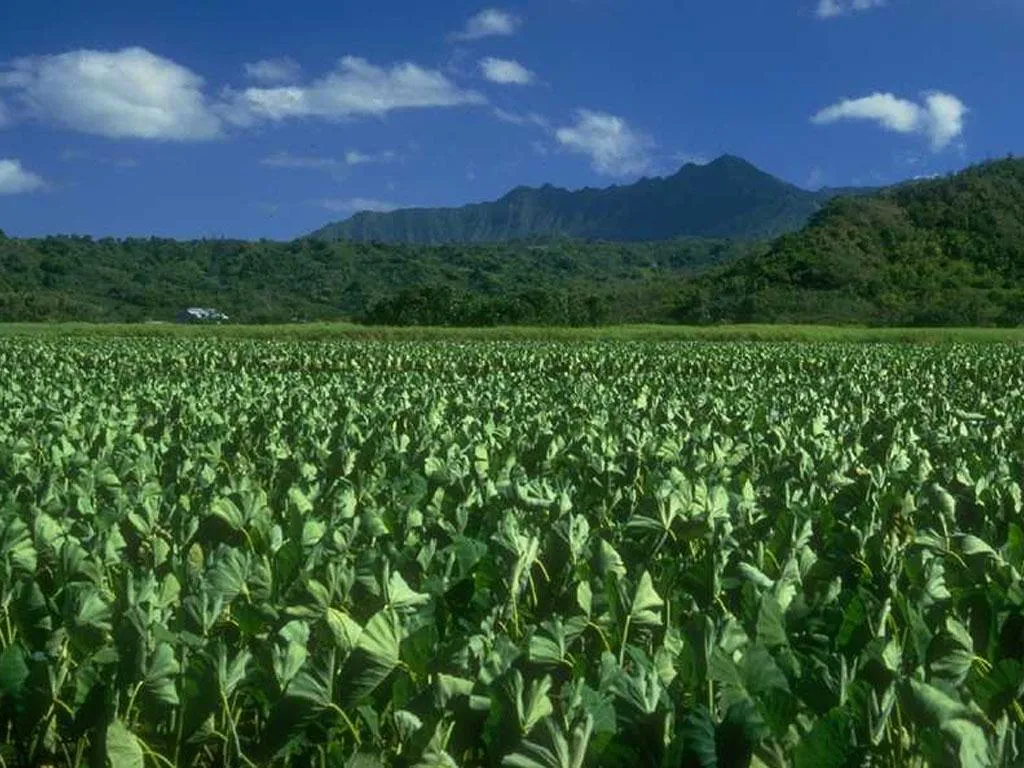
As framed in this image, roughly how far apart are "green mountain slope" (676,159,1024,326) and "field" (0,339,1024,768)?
7120 cm

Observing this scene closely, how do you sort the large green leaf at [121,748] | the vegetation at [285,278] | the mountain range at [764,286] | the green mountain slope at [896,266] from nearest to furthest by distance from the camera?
the large green leaf at [121,748]
the green mountain slope at [896,266]
the mountain range at [764,286]
the vegetation at [285,278]

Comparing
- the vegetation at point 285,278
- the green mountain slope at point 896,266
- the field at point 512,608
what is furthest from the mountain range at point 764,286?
the field at point 512,608

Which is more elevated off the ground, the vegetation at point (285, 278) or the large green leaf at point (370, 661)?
the vegetation at point (285, 278)

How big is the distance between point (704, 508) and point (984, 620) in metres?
1.44

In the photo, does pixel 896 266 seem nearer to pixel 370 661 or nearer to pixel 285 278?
Result: pixel 285 278

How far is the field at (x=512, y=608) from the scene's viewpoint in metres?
1.98

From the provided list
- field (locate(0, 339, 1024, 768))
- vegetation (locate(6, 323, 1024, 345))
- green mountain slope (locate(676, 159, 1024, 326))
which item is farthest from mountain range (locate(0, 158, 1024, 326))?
field (locate(0, 339, 1024, 768))

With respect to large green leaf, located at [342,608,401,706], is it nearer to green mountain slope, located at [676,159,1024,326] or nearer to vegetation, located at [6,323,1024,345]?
vegetation, located at [6,323,1024,345]

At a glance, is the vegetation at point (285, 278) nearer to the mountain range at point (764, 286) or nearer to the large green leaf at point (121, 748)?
the mountain range at point (764, 286)

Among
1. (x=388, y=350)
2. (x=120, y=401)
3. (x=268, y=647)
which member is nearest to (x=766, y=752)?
(x=268, y=647)

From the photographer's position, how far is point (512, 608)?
3.02 m

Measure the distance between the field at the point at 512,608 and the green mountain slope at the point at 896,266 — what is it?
71198 millimetres

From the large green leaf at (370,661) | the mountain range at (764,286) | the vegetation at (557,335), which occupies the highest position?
the mountain range at (764,286)

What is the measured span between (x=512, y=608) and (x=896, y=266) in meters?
92.8
